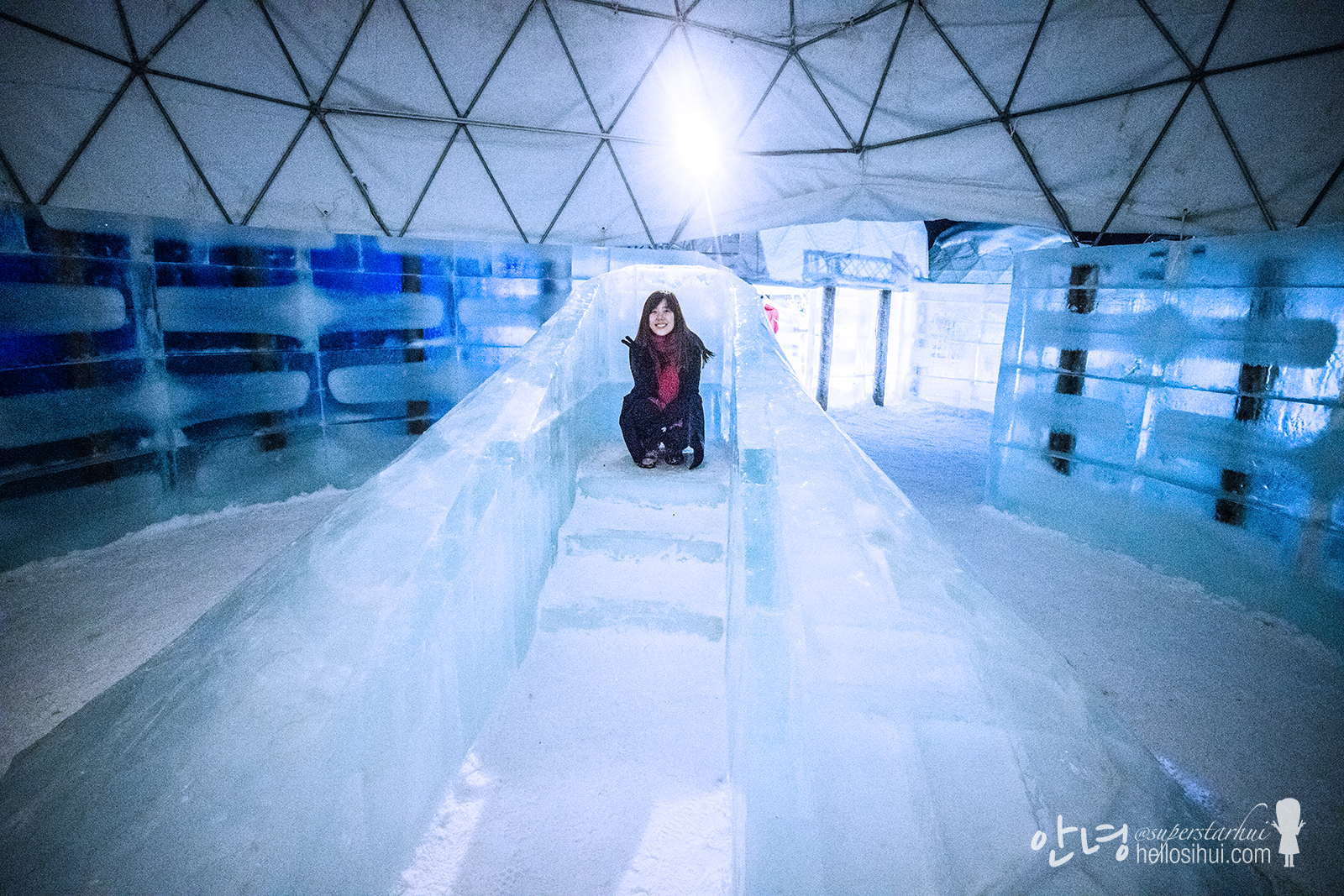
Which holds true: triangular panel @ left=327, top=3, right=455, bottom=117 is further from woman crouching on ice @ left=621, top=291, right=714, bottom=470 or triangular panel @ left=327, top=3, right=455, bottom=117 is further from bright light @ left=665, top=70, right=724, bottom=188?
woman crouching on ice @ left=621, top=291, right=714, bottom=470

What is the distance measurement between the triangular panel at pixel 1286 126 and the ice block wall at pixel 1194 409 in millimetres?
532

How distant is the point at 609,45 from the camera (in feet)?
22.6

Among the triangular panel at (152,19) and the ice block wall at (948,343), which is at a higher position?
the triangular panel at (152,19)

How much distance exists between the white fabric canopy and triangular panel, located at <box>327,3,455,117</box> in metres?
0.02

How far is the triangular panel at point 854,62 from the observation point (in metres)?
6.30

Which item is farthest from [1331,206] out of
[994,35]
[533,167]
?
[533,167]

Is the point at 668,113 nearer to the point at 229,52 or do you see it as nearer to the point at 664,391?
the point at 229,52

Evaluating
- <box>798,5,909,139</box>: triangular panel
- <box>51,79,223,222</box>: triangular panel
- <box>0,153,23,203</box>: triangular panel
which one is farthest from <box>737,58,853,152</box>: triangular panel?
<box>0,153,23,203</box>: triangular panel

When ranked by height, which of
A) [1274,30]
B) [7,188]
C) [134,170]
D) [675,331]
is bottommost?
[675,331]

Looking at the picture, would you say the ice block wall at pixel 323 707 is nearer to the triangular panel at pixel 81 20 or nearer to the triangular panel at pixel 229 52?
the triangular panel at pixel 81 20

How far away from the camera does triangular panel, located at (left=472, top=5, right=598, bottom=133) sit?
6.70 meters

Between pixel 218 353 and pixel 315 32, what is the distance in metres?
3.65

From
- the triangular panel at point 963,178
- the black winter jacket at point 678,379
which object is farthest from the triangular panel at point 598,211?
the black winter jacket at point 678,379

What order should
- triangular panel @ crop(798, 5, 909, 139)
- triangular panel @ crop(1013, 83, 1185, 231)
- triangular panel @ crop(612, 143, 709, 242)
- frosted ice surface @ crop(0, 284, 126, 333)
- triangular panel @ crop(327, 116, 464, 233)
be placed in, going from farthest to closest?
triangular panel @ crop(612, 143, 709, 242) < triangular panel @ crop(327, 116, 464, 233) < triangular panel @ crop(798, 5, 909, 139) < triangular panel @ crop(1013, 83, 1185, 231) < frosted ice surface @ crop(0, 284, 126, 333)
